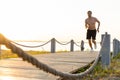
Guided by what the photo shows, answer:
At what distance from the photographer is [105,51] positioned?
38.6 feet

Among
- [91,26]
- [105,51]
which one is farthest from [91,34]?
[105,51]

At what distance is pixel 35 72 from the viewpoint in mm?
8750

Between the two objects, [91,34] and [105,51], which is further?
[91,34]

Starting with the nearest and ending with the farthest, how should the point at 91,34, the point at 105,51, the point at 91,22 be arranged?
the point at 105,51, the point at 91,22, the point at 91,34

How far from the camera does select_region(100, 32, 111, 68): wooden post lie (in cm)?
1163

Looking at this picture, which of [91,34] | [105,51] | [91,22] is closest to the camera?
[105,51]

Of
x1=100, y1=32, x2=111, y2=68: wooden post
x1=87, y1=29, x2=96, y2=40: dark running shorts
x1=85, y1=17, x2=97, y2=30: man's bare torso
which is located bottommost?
x1=100, y1=32, x2=111, y2=68: wooden post

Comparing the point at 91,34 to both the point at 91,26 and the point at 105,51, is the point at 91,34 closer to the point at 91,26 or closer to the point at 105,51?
the point at 91,26

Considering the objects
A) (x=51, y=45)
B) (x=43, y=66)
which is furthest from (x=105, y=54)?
(x=51, y=45)

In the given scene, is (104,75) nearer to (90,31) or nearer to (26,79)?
(26,79)

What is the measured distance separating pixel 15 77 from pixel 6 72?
910mm

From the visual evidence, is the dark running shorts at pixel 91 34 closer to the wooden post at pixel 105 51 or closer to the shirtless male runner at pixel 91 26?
the shirtless male runner at pixel 91 26

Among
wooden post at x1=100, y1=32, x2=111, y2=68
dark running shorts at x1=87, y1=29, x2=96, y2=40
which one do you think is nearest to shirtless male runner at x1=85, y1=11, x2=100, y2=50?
dark running shorts at x1=87, y1=29, x2=96, y2=40

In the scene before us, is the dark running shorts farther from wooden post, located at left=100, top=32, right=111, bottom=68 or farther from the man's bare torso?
wooden post, located at left=100, top=32, right=111, bottom=68
